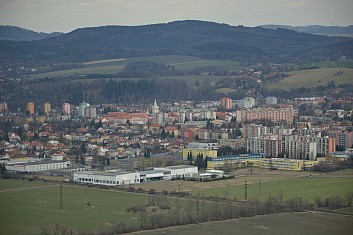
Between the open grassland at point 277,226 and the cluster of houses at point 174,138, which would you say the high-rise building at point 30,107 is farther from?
the open grassland at point 277,226

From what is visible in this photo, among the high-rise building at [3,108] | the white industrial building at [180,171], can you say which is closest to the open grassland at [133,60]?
the high-rise building at [3,108]

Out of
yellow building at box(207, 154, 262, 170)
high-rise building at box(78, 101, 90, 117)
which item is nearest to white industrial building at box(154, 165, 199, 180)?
yellow building at box(207, 154, 262, 170)

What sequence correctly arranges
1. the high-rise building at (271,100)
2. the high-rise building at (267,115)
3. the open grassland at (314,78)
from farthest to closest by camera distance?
1. the open grassland at (314,78)
2. the high-rise building at (271,100)
3. the high-rise building at (267,115)

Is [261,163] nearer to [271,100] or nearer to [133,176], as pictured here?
[133,176]

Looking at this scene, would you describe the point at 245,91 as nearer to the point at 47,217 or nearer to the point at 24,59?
the point at 24,59

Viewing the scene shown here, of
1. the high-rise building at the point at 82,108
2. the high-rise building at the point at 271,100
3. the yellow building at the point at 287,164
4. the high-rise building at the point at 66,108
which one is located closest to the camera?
the yellow building at the point at 287,164

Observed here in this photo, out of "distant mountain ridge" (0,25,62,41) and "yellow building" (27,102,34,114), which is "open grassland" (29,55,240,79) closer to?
"distant mountain ridge" (0,25,62,41)

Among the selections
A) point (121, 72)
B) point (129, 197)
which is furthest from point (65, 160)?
point (121, 72)
